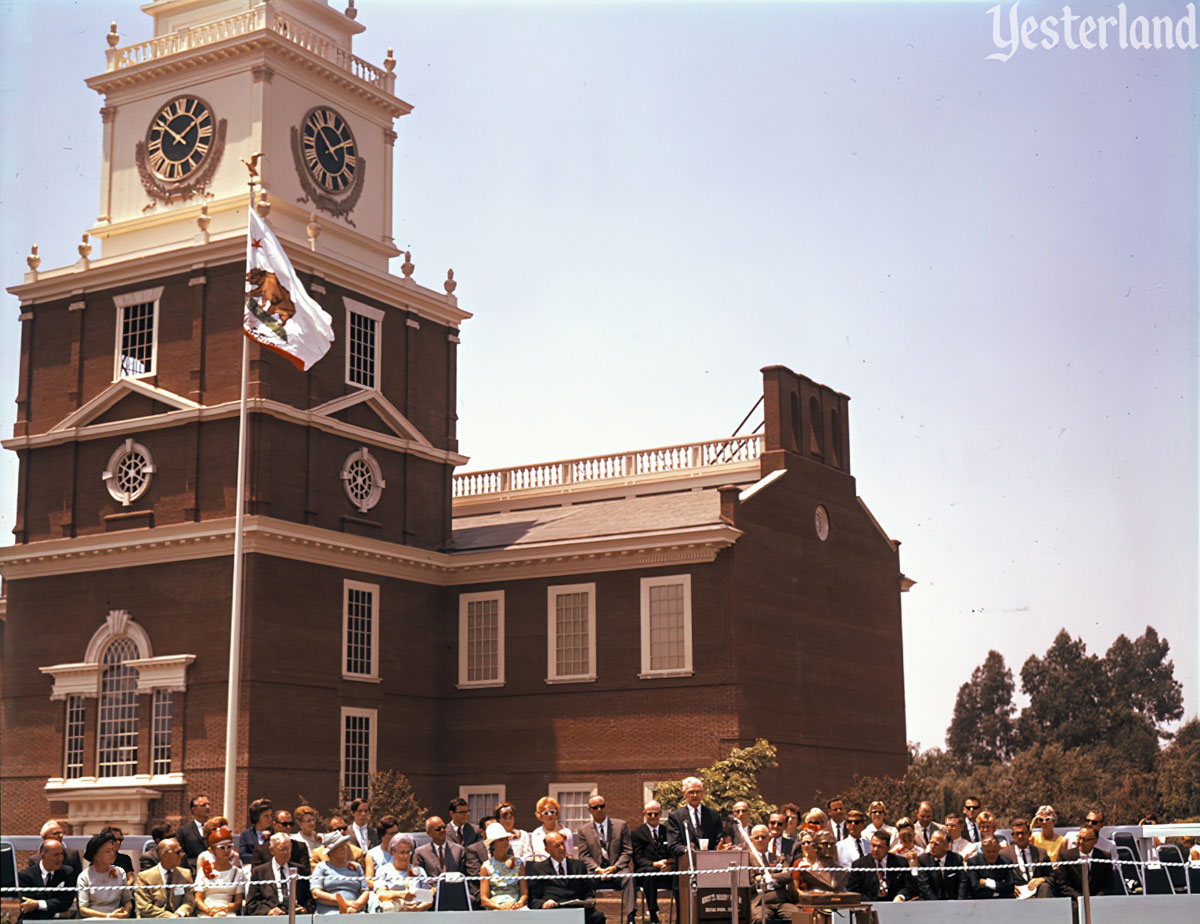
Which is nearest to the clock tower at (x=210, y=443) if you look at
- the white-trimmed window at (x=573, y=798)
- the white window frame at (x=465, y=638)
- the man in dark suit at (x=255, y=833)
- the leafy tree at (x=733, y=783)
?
the white window frame at (x=465, y=638)

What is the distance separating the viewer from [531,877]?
52.8ft

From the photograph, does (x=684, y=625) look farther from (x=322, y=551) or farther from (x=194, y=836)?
(x=194, y=836)

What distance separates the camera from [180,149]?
43188 mm

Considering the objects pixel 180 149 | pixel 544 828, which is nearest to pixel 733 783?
pixel 544 828

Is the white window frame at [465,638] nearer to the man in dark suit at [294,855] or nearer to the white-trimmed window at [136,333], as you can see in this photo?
the white-trimmed window at [136,333]

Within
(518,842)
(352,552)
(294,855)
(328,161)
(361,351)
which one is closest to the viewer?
(294,855)

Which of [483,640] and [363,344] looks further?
[483,640]

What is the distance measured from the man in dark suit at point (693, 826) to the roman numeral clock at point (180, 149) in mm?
27605

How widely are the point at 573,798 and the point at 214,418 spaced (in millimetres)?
12957

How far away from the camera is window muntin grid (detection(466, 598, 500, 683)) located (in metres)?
43.0

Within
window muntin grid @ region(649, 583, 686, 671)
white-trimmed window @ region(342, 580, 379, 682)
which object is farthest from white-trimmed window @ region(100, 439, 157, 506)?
window muntin grid @ region(649, 583, 686, 671)

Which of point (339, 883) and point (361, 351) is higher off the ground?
point (361, 351)

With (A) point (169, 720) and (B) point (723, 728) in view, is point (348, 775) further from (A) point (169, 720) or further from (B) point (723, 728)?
(B) point (723, 728)

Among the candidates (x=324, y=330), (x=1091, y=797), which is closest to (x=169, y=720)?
(x=324, y=330)
